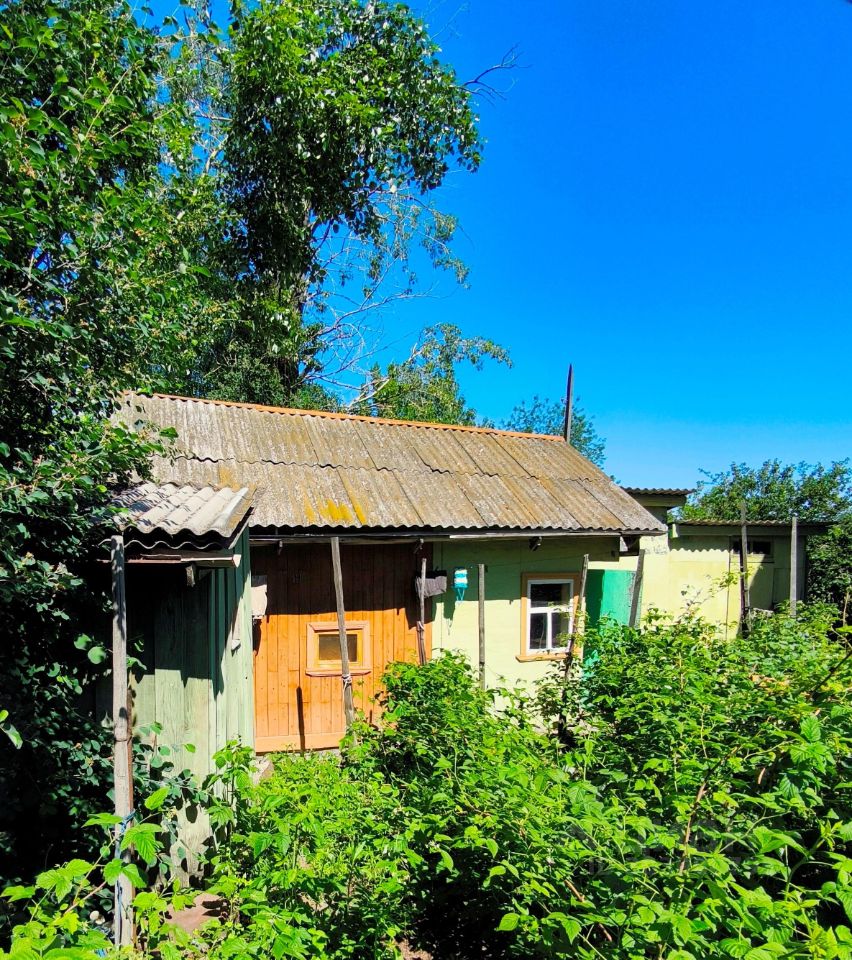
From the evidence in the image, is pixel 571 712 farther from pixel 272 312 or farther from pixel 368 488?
pixel 272 312

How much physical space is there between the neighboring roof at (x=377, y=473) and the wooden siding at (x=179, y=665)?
2522mm

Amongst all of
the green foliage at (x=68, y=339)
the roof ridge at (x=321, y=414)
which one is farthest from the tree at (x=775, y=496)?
the green foliage at (x=68, y=339)

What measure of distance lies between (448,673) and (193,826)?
1979 millimetres

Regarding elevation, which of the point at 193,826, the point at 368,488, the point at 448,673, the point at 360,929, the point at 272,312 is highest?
the point at 272,312

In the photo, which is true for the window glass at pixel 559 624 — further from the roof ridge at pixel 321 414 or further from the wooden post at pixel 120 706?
the wooden post at pixel 120 706

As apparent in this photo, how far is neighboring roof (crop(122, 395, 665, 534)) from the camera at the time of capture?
6.75 meters

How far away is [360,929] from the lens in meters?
2.39

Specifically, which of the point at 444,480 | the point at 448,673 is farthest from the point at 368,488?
the point at 448,673

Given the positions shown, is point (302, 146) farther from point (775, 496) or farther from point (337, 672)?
point (775, 496)

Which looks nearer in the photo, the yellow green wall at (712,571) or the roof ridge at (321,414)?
the roof ridge at (321,414)

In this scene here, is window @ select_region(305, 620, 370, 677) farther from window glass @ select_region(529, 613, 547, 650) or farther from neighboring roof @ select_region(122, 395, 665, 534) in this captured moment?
window glass @ select_region(529, 613, 547, 650)

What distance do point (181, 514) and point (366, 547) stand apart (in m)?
3.91

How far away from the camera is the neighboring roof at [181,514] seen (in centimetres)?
284

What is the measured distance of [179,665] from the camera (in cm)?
335
